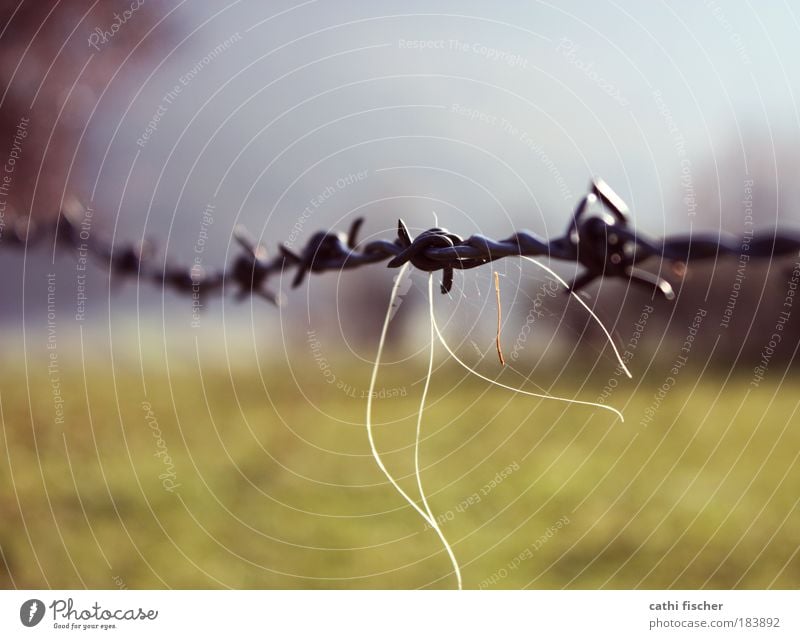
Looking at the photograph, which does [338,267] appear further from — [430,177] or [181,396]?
[181,396]

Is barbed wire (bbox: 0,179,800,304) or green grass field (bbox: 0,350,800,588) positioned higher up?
barbed wire (bbox: 0,179,800,304)

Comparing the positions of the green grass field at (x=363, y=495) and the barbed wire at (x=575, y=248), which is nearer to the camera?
the barbed wire at (x=575, y=248)

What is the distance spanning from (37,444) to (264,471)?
67cm

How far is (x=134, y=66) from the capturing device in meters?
1.98

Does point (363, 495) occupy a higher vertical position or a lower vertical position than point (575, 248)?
lower

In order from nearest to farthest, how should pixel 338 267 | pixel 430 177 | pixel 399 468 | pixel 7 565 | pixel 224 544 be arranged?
pixel 338 267 → pixel 430 177 → pixel 7 565 → pixel 224 544 → pixel 399 468

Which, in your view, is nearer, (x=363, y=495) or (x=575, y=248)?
(x=575, y=248)

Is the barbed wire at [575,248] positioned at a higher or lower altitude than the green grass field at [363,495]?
higher

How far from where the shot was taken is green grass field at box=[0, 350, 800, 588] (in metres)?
1.44

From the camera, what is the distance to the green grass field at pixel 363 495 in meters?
1.44

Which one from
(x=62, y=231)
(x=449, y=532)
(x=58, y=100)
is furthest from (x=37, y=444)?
(x=62, y=231)

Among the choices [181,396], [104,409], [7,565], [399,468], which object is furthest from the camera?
[181,396]

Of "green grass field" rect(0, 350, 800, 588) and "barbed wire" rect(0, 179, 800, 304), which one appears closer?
A: "barbed wire" rect(0, 179, 800, 304)

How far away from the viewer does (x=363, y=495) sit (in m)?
1.89
